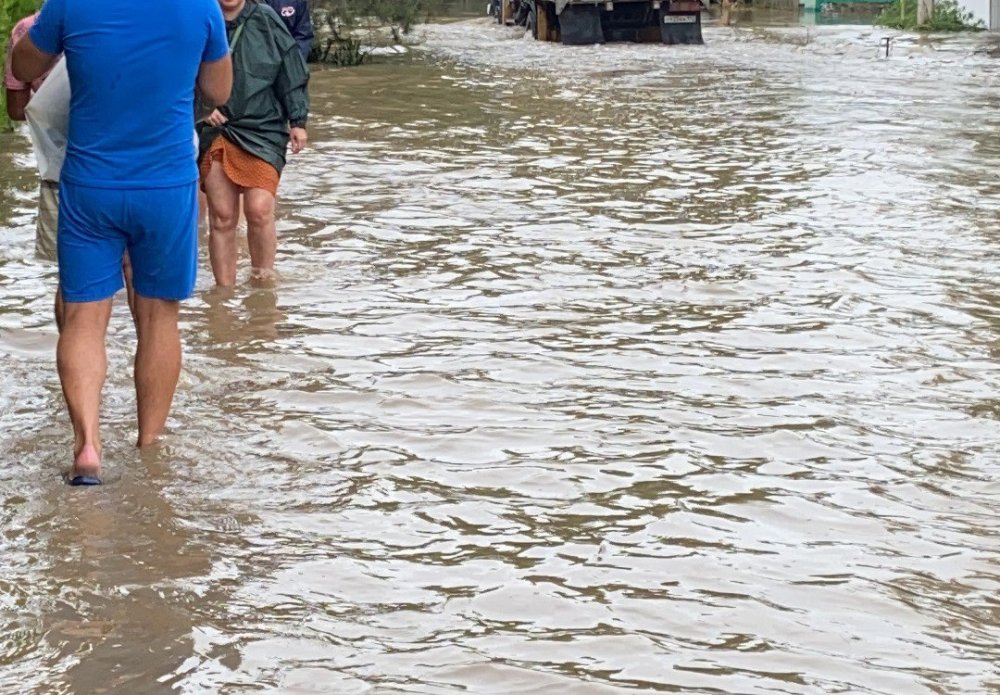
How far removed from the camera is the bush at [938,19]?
34.7m

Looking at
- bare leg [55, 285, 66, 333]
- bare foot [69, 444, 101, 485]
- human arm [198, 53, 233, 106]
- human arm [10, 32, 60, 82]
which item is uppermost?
human arm [10, 32, 60, 82]

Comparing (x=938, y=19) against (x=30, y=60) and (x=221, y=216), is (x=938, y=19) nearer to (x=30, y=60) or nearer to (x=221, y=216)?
(x=221, y=216)

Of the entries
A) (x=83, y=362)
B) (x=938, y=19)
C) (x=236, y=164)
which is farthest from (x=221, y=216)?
(x=938, y=19)

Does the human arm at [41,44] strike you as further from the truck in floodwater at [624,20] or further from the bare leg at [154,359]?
the truck in floodwater at [624,20]

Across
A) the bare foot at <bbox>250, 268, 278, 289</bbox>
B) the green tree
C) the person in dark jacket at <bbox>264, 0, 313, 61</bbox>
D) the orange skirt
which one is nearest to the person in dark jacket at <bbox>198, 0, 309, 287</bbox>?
the orange skirt

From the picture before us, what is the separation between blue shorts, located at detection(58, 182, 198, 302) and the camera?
17.9 feet

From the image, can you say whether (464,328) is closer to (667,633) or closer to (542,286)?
(542,286)

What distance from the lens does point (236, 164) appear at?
28.0 feet

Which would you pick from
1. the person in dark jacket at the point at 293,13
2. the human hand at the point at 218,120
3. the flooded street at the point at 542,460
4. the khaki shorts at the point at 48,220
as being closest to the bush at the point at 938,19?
the flooded street at the point at 542,460

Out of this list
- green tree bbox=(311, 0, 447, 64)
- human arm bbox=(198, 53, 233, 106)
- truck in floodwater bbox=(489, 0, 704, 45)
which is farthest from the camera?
truck in floodwater bbox=(489, 0, 704, 45)

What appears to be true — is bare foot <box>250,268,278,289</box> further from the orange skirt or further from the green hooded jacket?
the green hooded jacket

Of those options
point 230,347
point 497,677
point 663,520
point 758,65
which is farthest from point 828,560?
point 758,65

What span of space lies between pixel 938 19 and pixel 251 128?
29133 mm

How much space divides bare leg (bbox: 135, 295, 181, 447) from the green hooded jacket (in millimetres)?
2732
